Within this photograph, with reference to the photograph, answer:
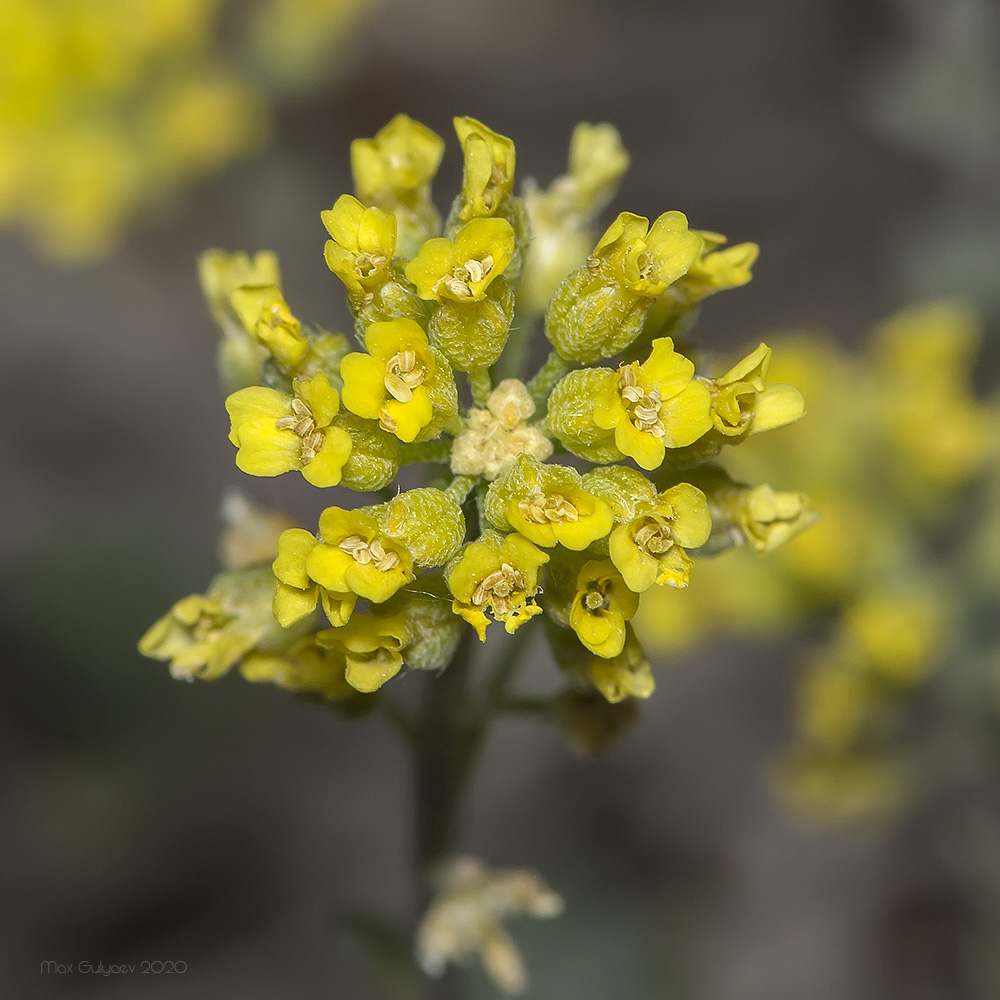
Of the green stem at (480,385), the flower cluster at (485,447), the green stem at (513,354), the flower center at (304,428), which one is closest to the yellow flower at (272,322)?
the flower cluster at (485,447)

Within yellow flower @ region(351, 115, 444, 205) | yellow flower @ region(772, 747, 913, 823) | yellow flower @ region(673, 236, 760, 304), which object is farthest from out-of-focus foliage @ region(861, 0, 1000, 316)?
yellow flower @ region(351, 115, 444, 205)

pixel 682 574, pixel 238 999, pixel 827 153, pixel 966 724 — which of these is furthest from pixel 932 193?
pixel 238 999

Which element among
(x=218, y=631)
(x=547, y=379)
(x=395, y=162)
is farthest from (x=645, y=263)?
(x=218, y=631)

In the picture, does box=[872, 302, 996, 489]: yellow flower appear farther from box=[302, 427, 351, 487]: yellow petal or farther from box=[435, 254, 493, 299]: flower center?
box=[302, 427, 351, 487]: yellow petal

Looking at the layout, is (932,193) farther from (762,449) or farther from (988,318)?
(762,449)

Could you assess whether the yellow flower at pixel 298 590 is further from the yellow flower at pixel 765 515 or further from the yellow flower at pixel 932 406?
the yellow flower at pixel 932 406

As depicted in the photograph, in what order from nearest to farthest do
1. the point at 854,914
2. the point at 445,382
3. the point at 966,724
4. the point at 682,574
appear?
the point at 682,574 → the point at 445,382 → the point at 966,724 → the point at 854,914
